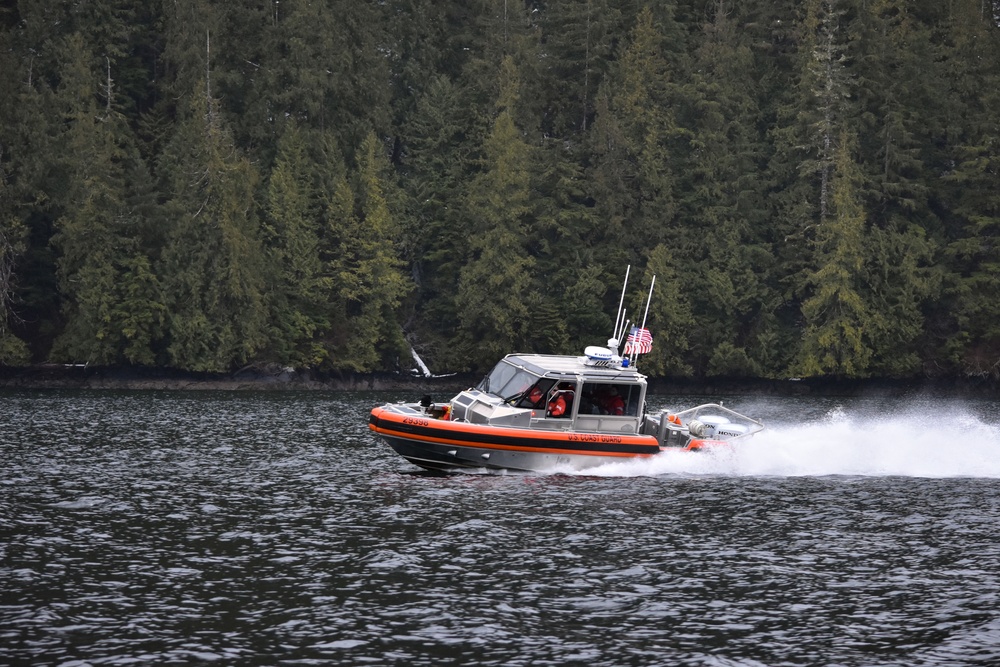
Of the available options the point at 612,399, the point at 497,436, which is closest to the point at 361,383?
the point at 612,399

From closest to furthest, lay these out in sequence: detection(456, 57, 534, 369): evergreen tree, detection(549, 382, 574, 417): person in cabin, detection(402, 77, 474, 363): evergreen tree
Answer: detection(549, 382, 574, 417): person in cabin
detection(456, 57, 534, 369): evergreen tree
detection(402, 77, 474, 363): evergreen tree

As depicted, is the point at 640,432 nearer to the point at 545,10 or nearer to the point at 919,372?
the point at 919,372

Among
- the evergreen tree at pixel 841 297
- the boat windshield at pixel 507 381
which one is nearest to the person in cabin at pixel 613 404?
the boat windshield at pixel 507 381

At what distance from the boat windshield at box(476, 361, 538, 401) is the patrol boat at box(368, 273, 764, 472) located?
0.12ft

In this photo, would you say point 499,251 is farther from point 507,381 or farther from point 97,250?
point 507,381

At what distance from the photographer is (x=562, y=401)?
108ft

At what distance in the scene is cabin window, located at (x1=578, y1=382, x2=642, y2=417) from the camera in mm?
33094

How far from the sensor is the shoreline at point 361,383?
71.6 m

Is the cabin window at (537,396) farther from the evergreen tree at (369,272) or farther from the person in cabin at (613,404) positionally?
the evergreen tree at (369,272)

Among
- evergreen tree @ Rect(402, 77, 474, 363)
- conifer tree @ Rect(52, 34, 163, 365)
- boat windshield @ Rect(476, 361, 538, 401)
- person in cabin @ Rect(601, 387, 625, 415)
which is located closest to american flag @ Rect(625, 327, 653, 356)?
person in cabin @ Rect(601, 387, 625, 415)

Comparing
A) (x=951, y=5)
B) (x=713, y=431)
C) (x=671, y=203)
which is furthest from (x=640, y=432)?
(x=951, y=5)

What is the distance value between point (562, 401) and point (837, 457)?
29.3ft

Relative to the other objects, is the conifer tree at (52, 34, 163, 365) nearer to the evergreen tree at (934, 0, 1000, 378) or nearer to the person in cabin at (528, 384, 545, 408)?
the person in cabin at (528, 384, 545, 408)

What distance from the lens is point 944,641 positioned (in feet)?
61.5
